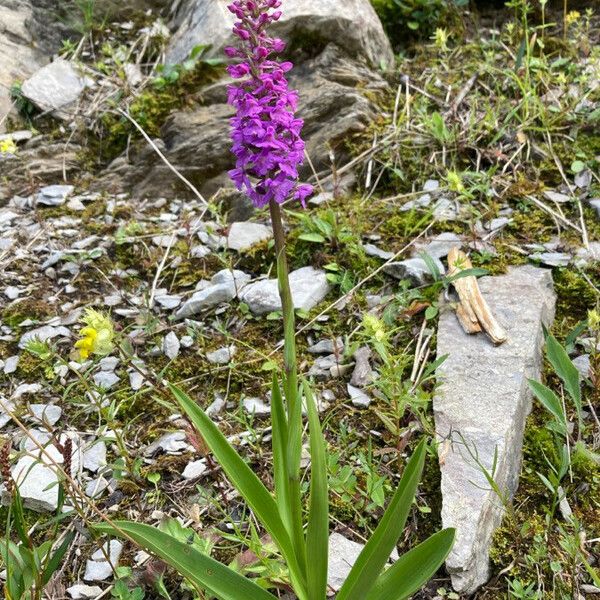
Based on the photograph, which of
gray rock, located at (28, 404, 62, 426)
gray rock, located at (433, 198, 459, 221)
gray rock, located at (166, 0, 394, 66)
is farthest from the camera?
gray rock, located at (166, 0, 394, 66)

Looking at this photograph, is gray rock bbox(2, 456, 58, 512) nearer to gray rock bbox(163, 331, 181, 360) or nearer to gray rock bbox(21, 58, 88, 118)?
gray rock bbox(163, 331, 181, 360)

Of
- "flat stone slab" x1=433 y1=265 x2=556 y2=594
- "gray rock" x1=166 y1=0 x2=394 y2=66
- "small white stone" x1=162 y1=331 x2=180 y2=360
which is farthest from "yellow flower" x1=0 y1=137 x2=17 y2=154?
"flat stone slab" x1=433 y1=265 x2=556 y2=594

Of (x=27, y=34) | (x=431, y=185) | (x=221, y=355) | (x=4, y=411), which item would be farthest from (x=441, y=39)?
(x=4, y=411)

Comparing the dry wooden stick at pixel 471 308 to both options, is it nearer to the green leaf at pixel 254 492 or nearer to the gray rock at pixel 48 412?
the green leaf at pixel 254 492

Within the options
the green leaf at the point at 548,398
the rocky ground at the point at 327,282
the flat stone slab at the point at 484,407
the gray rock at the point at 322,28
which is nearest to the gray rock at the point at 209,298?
the rocky ground at the point at 327,282

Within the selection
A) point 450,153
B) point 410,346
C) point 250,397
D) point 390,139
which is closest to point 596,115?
point 450,153

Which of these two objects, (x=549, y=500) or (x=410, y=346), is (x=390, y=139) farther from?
(x=549, y=500)

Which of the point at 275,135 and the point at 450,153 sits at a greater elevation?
the point at 275,135
